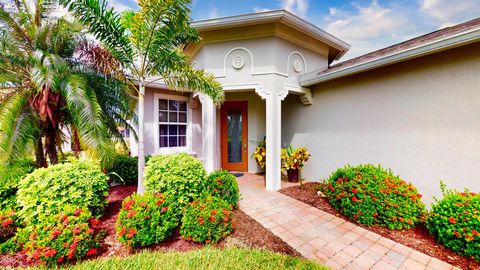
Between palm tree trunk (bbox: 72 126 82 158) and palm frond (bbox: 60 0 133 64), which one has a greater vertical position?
palm frond (bbox: 60 0 133 64)

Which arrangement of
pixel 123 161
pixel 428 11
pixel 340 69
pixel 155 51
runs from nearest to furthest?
pixel 155 51 < pixel 340 69 < pixel 428 11 < pixel 123 161

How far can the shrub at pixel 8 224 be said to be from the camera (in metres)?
2.70

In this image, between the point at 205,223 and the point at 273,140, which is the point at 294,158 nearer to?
the point at 273,140

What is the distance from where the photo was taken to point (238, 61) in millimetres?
5352

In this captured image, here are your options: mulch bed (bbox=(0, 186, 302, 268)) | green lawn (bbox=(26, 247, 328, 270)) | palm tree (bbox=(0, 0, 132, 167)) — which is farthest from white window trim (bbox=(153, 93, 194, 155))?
green lawn (bbox=(26, 247, 328, 270))

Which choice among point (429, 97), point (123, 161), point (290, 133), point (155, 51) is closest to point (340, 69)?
point (429, 97)

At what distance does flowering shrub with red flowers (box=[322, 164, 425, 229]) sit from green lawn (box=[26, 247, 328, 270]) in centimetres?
169

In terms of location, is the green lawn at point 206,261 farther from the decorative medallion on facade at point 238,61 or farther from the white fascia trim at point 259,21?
the white fascia trim at point 259,21

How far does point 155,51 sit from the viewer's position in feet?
12.1

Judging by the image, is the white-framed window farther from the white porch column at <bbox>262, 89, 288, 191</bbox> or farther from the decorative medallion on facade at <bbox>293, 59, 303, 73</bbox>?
the decorative medallion on facade at <bbox>293, 59, 303, 73</bbox>

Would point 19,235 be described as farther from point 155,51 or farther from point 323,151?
point 323,151

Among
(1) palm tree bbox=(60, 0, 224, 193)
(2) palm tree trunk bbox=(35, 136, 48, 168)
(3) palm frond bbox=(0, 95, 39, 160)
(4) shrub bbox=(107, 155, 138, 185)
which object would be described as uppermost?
(1) palm tree bbox=(60, 0, 224, 193)

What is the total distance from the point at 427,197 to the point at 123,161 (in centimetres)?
747

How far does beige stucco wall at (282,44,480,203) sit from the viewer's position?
3.09 metres
